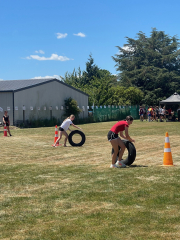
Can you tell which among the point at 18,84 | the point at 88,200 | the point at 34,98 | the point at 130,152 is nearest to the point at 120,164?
the point at 130,152

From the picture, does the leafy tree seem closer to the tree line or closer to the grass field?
the tree line

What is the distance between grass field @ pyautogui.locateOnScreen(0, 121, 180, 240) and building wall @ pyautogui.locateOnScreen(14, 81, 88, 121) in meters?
22.9

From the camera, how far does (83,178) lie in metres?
8.55

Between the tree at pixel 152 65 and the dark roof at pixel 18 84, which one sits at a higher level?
the tree at pixel 152 65

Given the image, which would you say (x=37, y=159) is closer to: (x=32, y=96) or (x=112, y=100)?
(x=32, y=96)

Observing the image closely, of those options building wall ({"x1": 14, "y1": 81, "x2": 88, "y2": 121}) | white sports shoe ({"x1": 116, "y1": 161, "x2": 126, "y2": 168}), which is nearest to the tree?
building wall ({"x1": 14, "y1": 81, "x2": 88, "y2": 121})

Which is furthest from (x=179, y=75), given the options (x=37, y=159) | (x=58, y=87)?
(x=37, y=159)

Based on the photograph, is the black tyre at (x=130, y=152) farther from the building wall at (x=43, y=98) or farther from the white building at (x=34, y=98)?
the building wall at (x=43, y=98)

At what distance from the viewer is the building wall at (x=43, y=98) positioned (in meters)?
33.8

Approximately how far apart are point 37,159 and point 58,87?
27526 millimetres

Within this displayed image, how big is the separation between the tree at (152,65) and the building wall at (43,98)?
85.2 ft

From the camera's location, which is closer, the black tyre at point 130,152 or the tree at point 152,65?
the black tyre at point 130,152

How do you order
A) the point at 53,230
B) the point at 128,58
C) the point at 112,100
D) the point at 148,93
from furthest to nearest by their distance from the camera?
the point at 128,58
the point at 148,93
the point at 112,100
the point at 53,230

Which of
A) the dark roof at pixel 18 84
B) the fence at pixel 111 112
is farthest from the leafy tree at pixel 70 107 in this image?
the fence at pixel 111 112
